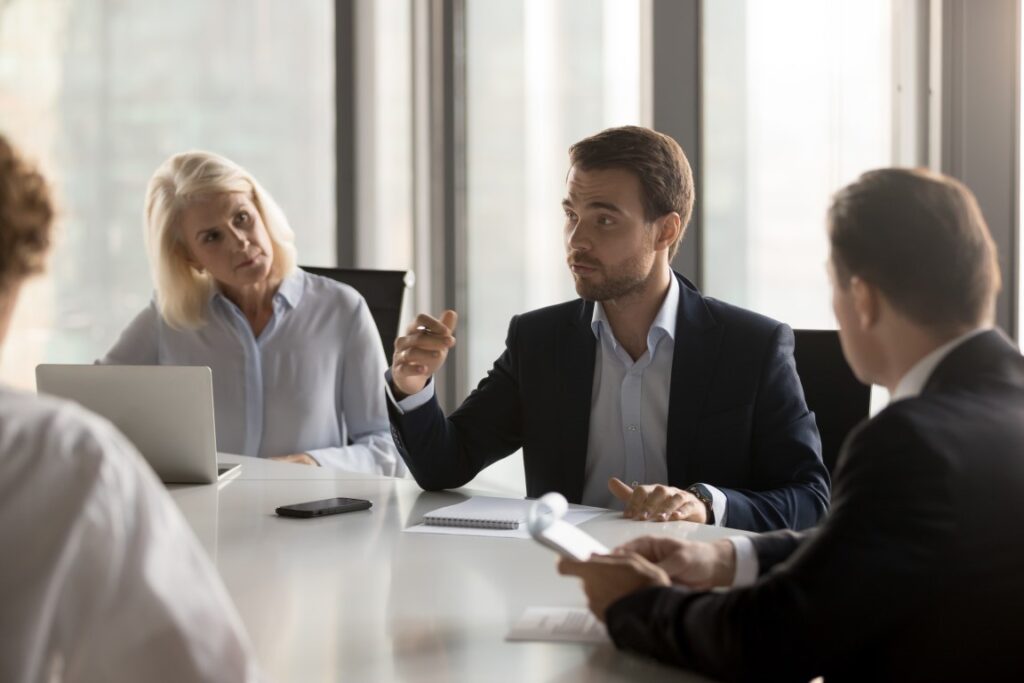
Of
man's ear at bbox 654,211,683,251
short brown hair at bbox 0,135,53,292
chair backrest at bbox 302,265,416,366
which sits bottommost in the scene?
chair backrest at bbox 302,265,416,366

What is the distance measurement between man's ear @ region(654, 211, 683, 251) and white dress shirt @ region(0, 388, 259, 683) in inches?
66.5

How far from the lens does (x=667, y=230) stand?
2.48m

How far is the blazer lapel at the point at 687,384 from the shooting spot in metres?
2.27

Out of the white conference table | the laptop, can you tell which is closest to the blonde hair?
the laptop

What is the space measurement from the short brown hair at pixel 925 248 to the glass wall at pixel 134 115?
4543 millimetres

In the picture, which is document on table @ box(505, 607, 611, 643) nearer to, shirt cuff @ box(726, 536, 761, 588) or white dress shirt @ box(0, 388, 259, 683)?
shirt cuff @ box(726, 536, 761, 588)

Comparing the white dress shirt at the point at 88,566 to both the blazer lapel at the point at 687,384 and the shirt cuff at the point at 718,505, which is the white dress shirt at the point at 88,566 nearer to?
the shirt cuff at the point at 718,505

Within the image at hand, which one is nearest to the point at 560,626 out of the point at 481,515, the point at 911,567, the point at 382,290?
the point at 911,567

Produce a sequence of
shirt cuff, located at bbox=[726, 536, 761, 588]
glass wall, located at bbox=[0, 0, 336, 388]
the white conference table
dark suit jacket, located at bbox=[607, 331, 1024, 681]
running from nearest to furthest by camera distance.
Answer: dark suit jacket, located at bbox=[607, 331, 1024, 681]
the white conference table
shirt cuff, located at bbox=[726, 536, 761, 588]
glass wall, located at bbox=[0, 0, 336, 388]

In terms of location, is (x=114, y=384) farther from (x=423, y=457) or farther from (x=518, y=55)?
(x=518, y=55)

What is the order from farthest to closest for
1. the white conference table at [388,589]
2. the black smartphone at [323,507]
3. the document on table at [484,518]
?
the black smartphone at [323,507] → the document on table at [484,518] → the white conference table at [388,589]

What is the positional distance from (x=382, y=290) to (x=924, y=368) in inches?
102

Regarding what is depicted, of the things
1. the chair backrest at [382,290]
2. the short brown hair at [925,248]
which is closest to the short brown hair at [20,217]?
the short brown hair at [925,248]

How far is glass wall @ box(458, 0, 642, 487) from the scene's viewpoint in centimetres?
411
